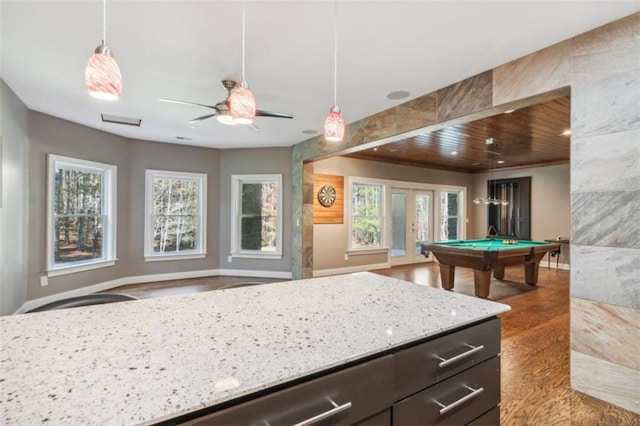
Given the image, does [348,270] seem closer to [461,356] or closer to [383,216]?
[383,216]

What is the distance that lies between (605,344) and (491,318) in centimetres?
147

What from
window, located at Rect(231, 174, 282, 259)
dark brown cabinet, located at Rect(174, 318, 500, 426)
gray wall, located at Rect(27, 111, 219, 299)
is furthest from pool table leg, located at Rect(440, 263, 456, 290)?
gray wall, located at Rect(27, 111, 219, 299)

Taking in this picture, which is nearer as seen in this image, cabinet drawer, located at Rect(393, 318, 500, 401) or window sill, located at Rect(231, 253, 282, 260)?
cabinet drawer, located at Rect(393, 318, 500, 401)

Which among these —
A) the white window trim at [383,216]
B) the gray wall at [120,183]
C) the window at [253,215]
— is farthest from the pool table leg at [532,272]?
the gray wall at [120,183]

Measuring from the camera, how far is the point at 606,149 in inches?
79.9

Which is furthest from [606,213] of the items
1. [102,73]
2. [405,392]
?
[102,73]

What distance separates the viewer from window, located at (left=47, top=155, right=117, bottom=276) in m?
4.26

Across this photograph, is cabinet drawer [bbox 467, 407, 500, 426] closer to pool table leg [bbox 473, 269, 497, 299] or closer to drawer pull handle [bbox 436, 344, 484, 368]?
drawer pull handle [bbox 436, 344, 484, 368]

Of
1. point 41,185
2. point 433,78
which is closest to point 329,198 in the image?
point 433,78

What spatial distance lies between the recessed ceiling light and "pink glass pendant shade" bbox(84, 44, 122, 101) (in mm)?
2774

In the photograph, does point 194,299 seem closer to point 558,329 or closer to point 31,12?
point 31,12

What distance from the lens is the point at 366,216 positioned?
6.95 meters

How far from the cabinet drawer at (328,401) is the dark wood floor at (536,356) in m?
1.57

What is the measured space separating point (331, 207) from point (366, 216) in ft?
3.54
